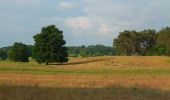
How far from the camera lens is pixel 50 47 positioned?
105m

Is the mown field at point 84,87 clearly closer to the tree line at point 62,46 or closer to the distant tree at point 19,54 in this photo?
the tree line at point 62,46

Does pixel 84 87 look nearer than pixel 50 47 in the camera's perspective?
Yes

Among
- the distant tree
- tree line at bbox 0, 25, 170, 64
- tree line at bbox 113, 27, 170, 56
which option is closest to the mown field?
tree line at bbox 0, 25, 170, 64

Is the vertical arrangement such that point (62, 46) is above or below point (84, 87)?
above

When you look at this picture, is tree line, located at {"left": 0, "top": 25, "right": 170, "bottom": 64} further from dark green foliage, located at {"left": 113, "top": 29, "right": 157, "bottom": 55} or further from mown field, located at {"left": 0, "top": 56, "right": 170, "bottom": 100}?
mown field, located at {"left": 0, "top": 56, "right": 170, "bottom": 100}

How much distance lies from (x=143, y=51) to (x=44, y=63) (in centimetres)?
6181

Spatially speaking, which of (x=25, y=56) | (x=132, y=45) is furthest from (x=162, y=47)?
(x=25, y=56)

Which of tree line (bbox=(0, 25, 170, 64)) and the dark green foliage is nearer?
tree line (bbox=(0, 25, 170, 64))

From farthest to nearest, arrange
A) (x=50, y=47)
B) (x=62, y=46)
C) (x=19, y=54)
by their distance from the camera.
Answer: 1. (x=19, y=54)
2. (x=62, y=46)
3. (x=50, y=47)

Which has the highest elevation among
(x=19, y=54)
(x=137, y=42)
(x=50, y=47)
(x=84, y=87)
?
(x=137, y=42)

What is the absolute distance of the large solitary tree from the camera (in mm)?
103125

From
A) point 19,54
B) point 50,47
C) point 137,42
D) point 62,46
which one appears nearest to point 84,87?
point 50,47

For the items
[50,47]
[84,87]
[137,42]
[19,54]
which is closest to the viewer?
[84,87]

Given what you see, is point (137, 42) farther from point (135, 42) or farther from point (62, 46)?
point (62, 46)
